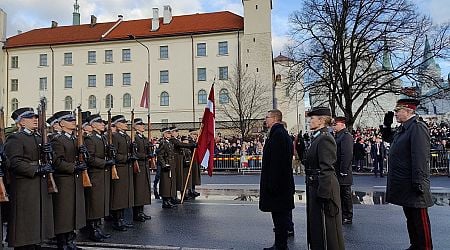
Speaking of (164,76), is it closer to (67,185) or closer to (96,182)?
(96,182)

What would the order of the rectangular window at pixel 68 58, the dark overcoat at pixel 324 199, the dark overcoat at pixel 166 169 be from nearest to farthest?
the dark overcoat at pixel 324 199, the dark overcoat at pixel 166 169, the rectangular window at pixel 68 58

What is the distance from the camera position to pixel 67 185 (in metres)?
7.20

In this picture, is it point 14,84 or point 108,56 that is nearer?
point 108,56

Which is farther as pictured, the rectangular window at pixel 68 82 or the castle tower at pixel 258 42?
the rectangular window at pixel 68 82

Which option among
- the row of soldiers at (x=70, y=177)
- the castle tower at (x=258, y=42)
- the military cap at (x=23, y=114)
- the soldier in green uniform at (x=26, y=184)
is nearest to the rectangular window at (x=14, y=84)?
the castle tower at (x=258, y=42)

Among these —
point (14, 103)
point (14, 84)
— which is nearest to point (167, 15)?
point (14, 84)

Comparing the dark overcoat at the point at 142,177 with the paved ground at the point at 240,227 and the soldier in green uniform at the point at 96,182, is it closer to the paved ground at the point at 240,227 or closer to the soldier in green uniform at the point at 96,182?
Result: the paved ground at the point at 240,227

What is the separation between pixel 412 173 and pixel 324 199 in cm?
148

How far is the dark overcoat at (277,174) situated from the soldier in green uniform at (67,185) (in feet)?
9.33

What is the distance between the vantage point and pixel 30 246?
6.45 meters

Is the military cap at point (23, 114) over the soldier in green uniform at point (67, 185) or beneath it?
over

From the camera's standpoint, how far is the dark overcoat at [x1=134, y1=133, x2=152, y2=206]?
383 inches

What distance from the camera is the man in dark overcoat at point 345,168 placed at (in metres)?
9.07

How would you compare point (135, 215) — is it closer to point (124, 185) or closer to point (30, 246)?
point (124, 185)
